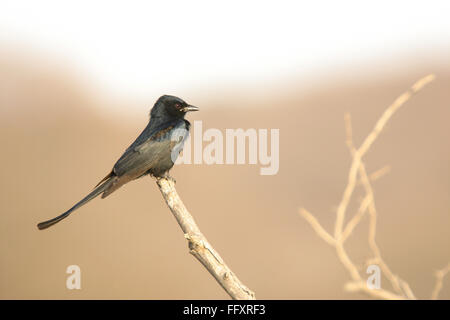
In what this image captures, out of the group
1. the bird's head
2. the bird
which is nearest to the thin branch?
the bird

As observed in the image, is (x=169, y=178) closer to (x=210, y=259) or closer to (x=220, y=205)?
(x=210, y=259)

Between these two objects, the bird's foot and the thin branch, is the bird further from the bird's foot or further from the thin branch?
the thin branch

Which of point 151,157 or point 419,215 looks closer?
point 151,157

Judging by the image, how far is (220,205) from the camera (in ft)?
47.2

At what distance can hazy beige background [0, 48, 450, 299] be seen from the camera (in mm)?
10391

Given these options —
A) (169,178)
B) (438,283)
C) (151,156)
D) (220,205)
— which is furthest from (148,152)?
(220,205)

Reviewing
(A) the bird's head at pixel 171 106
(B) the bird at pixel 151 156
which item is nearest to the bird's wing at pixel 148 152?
(B) the bird at pixel 151 156

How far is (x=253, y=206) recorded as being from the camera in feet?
47.7

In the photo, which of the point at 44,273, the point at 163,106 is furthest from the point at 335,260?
the point at 163,106

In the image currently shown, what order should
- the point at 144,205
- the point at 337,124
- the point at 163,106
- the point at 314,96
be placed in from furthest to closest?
1. the point at 314,96
2. the point at 337,124
3. the point at 144,205
4. the point at 163,106

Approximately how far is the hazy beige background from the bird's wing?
398 cm

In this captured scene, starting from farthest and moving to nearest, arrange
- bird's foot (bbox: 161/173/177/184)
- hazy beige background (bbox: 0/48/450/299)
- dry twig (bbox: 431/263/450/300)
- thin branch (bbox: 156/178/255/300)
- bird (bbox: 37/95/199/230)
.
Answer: hazy beige background (bbox: 0/48/450/299), bird (bbox: 37/95/199/230), bird's foot (bbox: 161/173/177/184), thin branch (bbox: 156/178/255/300), dry twig (bbox: 431/263/450/300)

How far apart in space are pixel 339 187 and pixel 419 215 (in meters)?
2.23

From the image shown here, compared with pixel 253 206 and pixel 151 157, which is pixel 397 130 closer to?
pixel 253 206
